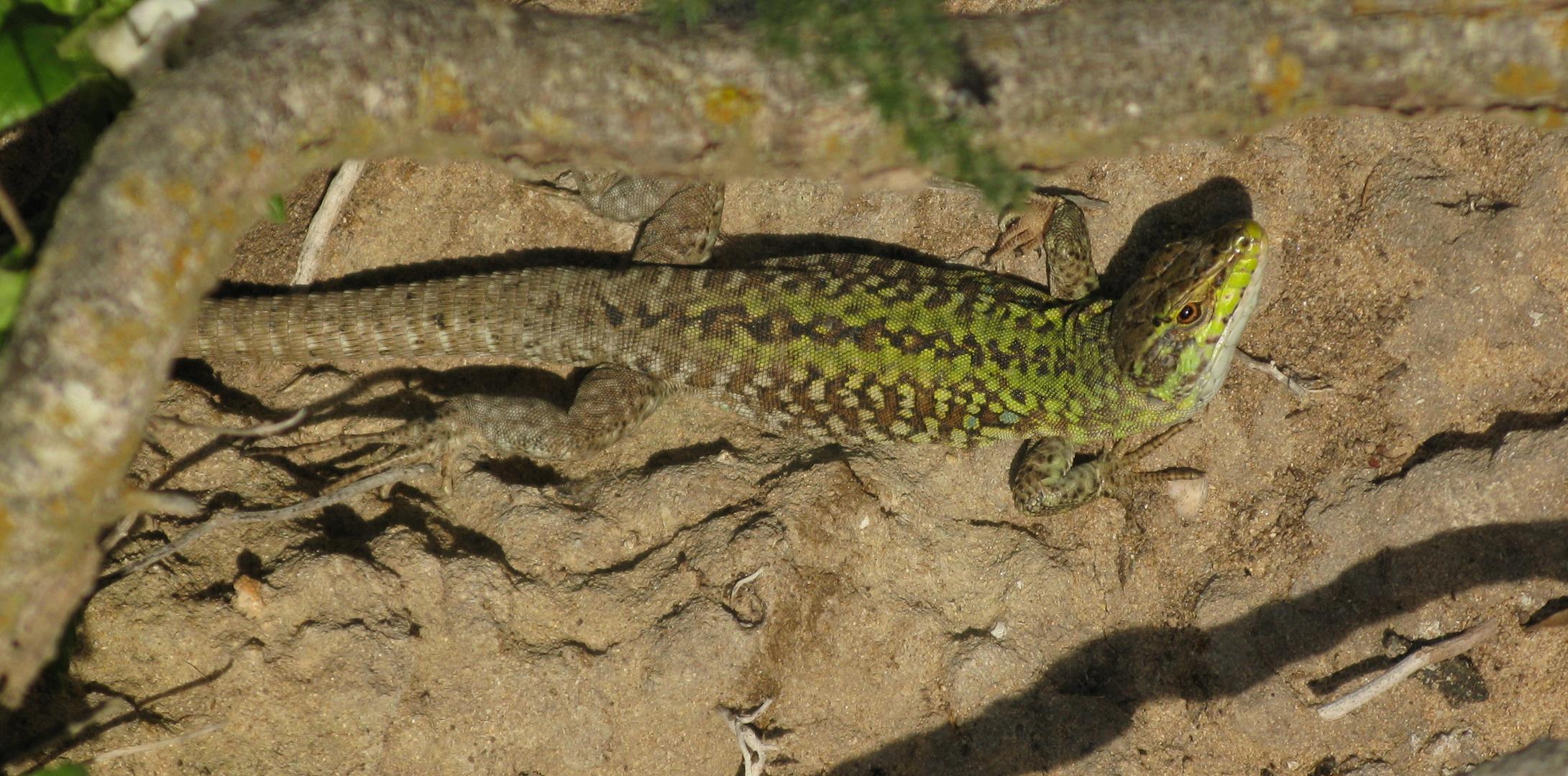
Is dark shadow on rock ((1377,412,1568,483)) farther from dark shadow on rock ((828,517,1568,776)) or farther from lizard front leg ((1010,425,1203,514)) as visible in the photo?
lizard front leg ((1010,425,1203,514))

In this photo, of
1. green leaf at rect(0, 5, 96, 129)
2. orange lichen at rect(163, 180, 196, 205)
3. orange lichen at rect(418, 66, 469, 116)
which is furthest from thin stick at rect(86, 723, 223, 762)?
orange lichen at rect(418, 66, 469, 116)

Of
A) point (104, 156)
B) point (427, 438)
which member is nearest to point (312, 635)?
point (427, 438)

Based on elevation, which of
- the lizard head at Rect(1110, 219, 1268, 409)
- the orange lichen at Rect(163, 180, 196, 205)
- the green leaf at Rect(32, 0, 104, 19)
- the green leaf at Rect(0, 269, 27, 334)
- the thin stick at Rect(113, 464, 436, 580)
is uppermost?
the orange lichen at Rect(163, 180, 196, 205)

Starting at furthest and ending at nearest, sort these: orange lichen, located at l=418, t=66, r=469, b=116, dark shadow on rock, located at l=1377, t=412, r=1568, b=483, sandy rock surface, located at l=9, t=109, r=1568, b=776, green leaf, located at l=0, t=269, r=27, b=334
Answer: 1. dark shadow on rock, located at l=1377, t=412, r=1568, b=483
2. sandy rock surface, located at l=9, t=109, r=1568, b=776
3. green leaf, located at l=0, t=269, r=27, b=334
4. orange lichen, located at l=418, t=66, r=469, b=116

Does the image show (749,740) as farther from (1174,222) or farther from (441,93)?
(1174,222)

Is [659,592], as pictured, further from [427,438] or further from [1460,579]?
[1460,579]

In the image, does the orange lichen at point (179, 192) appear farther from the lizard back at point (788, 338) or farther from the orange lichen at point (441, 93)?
the lizard back at point (788, 338)
